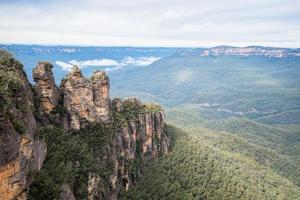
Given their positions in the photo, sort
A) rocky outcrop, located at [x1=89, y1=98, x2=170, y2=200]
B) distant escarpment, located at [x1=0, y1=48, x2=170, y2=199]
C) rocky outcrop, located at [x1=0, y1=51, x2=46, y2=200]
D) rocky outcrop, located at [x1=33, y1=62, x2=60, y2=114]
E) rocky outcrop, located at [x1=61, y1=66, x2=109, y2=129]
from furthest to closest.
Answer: rocky outcrop, located at [x1=61, y1=66, x2=109, y2=129]
rocky outcrop, located at [x1=89, y1=98, x2=170, y2=200]
rocky outcrop, located at [x1=33, y1=62, x2=60, y2=114]
distant escarpment, located at [x1=0, y1=48, x2=170, y2=199]
rocky outcrop, located at [x1=0, y1=51, x2=46, y2=200]

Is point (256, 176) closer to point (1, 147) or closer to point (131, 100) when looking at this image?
point (131, 100)

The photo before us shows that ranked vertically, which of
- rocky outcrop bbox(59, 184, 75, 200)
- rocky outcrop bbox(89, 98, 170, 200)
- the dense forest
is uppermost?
rocky outcrop bbox(59, 184, 75, 200)

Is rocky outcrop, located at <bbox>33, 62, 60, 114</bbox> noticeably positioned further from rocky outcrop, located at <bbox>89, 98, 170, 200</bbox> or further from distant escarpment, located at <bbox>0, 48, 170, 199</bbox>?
rocky outcrop, located at <bbox>89, 98, 170, 200</bbox>

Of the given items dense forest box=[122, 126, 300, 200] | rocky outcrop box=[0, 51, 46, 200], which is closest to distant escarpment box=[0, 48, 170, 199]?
rocky outcrop box=[0, 51, 46, 200]

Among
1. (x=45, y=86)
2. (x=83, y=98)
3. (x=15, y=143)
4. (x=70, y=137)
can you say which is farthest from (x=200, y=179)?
(x=15, y=143)

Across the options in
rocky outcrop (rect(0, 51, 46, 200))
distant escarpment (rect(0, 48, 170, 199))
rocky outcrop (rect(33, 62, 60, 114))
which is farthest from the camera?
rocky outcrop (rect(33, 62, 60, 114))

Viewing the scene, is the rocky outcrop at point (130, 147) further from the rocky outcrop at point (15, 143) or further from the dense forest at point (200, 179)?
the rocky outcrop at point (15, 143)

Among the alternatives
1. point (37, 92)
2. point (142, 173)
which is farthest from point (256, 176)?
point (37, 92)

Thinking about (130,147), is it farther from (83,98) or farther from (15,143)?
(15,143)
